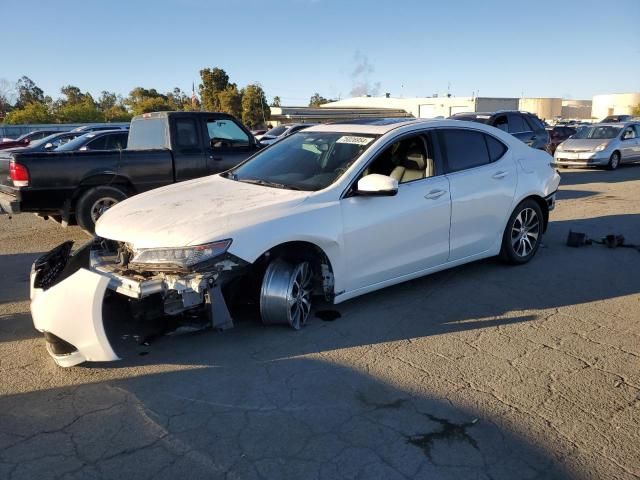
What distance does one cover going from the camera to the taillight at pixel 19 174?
688 cm

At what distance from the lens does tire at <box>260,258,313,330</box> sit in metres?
4.08

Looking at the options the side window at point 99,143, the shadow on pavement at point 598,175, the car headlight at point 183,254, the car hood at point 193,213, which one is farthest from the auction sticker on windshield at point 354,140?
the shadow on pavement at point 598,175

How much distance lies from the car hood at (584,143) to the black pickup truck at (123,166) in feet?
40.5

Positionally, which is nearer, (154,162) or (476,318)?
(476,318)

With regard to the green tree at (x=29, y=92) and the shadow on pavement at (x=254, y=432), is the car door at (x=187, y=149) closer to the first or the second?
the shadow on pavement at (x=254, y=432)

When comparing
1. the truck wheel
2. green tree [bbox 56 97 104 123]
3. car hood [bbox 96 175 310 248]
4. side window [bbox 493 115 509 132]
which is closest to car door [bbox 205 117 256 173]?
the truck wheel

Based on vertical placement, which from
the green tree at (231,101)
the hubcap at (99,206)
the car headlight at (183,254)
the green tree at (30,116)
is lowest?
the hubcap at (99,206)

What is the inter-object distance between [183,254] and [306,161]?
176cm

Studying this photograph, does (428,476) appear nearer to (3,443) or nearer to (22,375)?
(3,443)

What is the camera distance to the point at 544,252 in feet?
22.2

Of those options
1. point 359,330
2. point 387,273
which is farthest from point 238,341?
point 387,273

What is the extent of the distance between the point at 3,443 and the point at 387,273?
10.0ft

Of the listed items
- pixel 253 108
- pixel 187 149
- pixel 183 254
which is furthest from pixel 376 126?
pixel 253 108

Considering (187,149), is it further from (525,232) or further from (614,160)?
(614,160)
